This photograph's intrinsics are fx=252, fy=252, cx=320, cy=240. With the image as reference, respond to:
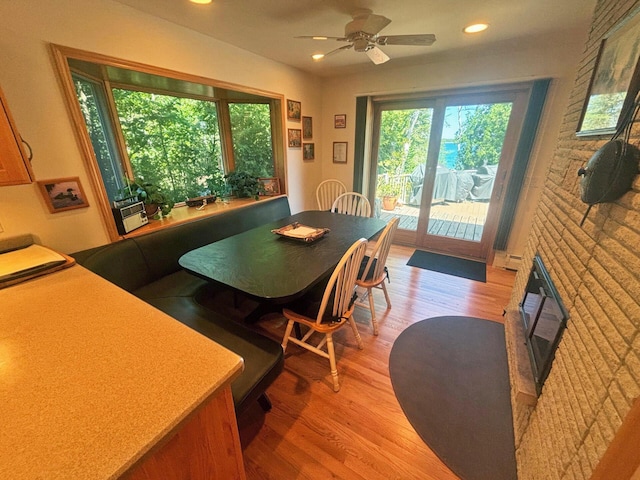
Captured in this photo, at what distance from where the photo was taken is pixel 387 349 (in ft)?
6.39

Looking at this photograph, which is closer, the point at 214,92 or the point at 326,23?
the point at 326,23

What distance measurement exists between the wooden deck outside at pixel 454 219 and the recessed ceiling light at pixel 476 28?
1.87 metres

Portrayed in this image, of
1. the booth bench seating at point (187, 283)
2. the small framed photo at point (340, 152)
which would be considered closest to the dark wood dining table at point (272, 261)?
the booth bench seating at point (187, 283)

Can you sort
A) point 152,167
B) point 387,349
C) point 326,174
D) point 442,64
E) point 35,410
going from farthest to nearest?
point 326,174
point 442,64
point 152,167
point 387,349
point 35,410

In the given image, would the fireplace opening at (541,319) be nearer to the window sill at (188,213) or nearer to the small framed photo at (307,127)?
the window sill at (188,213)

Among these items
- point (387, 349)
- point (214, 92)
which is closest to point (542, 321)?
point (387, 349)

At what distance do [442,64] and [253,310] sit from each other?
11.0 feet

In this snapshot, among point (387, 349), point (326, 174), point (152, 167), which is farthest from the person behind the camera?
point (326, 174)

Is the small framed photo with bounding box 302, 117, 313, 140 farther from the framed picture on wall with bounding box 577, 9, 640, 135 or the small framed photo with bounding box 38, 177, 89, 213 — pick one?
the framed picture on wall with bounding box 577, 9, 640, 135

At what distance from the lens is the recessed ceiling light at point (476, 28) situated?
6.54ft

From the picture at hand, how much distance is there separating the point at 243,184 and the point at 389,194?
2.18 meters

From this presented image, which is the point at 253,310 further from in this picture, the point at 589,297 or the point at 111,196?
the point at 589,297

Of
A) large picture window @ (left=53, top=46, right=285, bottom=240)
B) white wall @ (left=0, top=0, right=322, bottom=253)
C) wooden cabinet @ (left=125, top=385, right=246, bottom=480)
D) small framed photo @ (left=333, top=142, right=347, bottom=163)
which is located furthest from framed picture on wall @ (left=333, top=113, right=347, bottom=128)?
wooden cabinet @ (left=125, top=385, right=246, bottom=480)

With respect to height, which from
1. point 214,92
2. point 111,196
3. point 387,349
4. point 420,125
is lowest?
point 387,349
